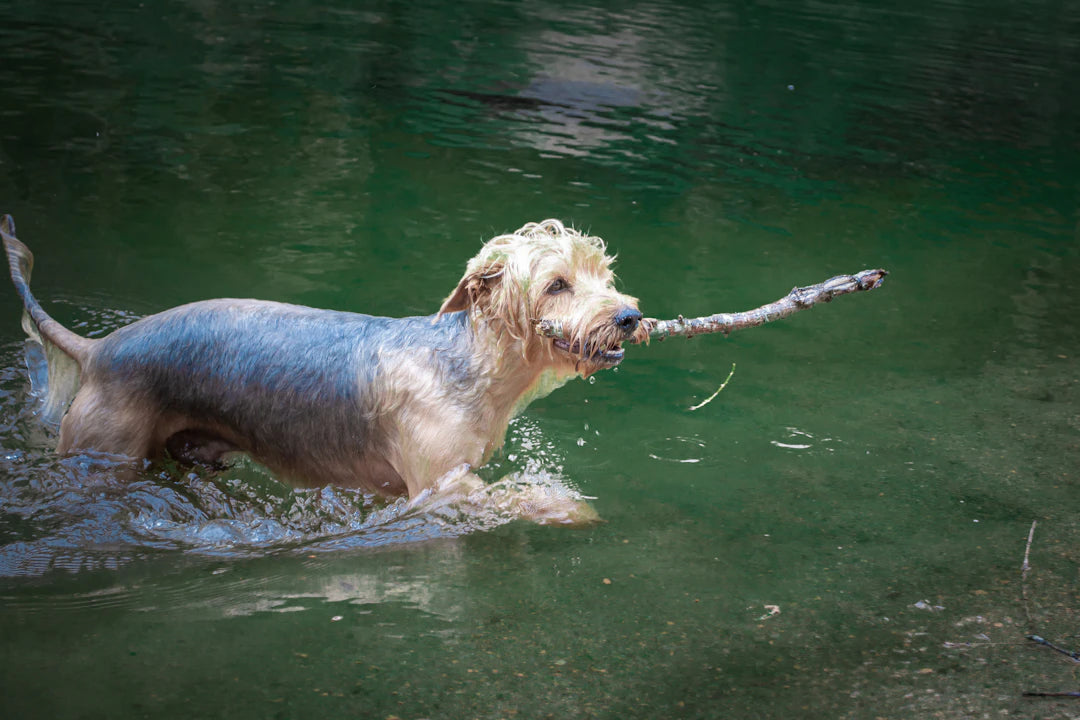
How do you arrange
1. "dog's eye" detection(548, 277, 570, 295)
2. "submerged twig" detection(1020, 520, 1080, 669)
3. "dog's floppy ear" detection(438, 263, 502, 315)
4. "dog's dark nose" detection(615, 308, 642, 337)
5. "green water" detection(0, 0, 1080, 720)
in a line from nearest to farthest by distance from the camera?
"green water" detection(0, 0, 1080, 720), "submerged twig" detection(1020, 520, 1080, 669), "dog's dark nose" detection(615, 308, 642, 337), "dog's eye" detection(548, 277, 570, 295), "dog's floppy ear" detection(438, 263, 502, 315)

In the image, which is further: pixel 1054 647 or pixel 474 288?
pixel 474 288

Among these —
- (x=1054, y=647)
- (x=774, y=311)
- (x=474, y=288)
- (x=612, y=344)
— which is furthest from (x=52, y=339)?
(x=1054, y=647)

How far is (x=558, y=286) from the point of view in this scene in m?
4.71

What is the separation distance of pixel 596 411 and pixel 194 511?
2.68m

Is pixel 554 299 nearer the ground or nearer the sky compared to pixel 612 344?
nearer the sky

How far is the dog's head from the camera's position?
4578 millimetres

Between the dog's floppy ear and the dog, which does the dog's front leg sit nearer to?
the dog

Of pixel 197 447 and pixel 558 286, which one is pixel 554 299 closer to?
pixel 558 286

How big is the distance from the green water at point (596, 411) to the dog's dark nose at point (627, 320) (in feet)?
3.94

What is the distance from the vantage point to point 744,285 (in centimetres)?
888

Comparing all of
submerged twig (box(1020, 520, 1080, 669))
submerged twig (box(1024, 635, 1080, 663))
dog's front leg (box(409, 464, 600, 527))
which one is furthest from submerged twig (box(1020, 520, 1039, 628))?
dog's front leg (box(409, 464, 600, 527))

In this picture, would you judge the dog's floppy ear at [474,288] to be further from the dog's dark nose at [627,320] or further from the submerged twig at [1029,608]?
the submerged twig at [1029,608]

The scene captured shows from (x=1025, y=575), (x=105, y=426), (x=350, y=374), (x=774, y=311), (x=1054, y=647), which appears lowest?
(x=1025, y=575)

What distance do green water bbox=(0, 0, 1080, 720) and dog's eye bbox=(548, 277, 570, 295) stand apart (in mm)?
1311
